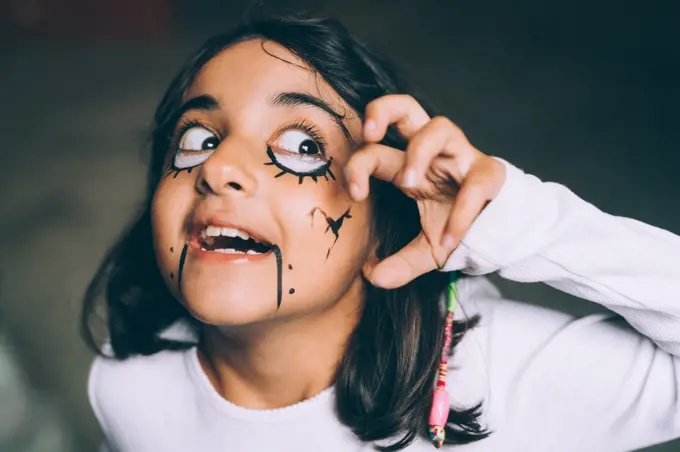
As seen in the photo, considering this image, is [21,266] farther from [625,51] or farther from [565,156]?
[625,51]

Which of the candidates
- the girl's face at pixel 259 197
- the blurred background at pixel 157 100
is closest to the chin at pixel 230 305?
the girl's face at pixel 259 197

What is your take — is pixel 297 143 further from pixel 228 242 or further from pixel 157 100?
pixel 157 100

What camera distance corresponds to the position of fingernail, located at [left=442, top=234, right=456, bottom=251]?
25.3 inches

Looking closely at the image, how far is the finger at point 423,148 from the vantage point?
62 centimetres

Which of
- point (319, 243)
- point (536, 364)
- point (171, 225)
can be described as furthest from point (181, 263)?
point (536, 364)

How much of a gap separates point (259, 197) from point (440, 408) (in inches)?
11.3

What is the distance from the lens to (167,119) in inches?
35.4

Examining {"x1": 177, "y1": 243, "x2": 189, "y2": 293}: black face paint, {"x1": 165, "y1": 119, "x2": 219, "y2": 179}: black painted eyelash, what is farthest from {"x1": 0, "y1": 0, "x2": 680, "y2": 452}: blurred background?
{"x1": 177, "y1": 243, "x2": 189, "y2": 293}: black face paint

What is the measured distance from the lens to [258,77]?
0.76 meters

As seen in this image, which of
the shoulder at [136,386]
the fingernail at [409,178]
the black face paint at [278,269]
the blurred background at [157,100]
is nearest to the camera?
the fingernail at [409,178]

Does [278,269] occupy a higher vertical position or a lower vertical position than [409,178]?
lower

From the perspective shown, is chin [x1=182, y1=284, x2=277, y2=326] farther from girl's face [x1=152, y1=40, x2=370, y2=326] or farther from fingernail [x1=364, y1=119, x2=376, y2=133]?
fingernail [x1=364, y1=119, x2=376, y2=133]

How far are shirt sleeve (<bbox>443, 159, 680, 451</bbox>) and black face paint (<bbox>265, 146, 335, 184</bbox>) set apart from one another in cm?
16

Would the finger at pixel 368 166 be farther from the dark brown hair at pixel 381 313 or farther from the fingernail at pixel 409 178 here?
the dark brown hair at pixel 381 313
